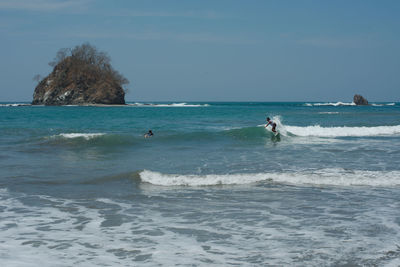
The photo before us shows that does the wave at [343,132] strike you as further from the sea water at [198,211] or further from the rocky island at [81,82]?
the rocky island at [81,82]

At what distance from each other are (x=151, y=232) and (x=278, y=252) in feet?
7.17

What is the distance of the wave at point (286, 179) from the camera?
10.9 meters

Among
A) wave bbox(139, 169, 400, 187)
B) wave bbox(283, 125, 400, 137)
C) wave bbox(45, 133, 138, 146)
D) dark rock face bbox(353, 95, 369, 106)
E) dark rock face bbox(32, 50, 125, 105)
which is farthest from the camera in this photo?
dark rock face bbox(353, 95, 369, 106)

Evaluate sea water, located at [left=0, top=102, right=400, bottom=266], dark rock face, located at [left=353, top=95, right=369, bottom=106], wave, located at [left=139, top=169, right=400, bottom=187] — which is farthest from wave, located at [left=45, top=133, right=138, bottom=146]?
dark rock face, located at [left=353, top=95, right=369, bottom=106]

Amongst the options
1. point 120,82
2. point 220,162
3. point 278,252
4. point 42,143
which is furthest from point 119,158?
point 120,82

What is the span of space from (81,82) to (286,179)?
108650 mm

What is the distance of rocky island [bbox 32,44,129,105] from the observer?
364ft

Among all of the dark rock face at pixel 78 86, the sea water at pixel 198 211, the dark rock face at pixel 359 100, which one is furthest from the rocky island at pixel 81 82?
the sea water at pixel 198 211

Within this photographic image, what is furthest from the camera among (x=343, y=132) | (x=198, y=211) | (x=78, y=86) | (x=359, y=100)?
(x=359, y=100)

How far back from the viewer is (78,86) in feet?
368

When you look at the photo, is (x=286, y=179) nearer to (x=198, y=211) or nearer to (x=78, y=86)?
(x=198, y=211)

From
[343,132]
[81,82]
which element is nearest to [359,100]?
[81,82]

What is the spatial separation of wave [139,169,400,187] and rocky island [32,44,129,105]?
10187 cm

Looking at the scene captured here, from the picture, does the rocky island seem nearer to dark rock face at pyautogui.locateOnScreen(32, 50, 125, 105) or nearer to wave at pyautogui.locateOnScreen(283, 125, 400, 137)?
dark rock face at pyautogui.locateOnScreen(32, 50, 125, 105)
